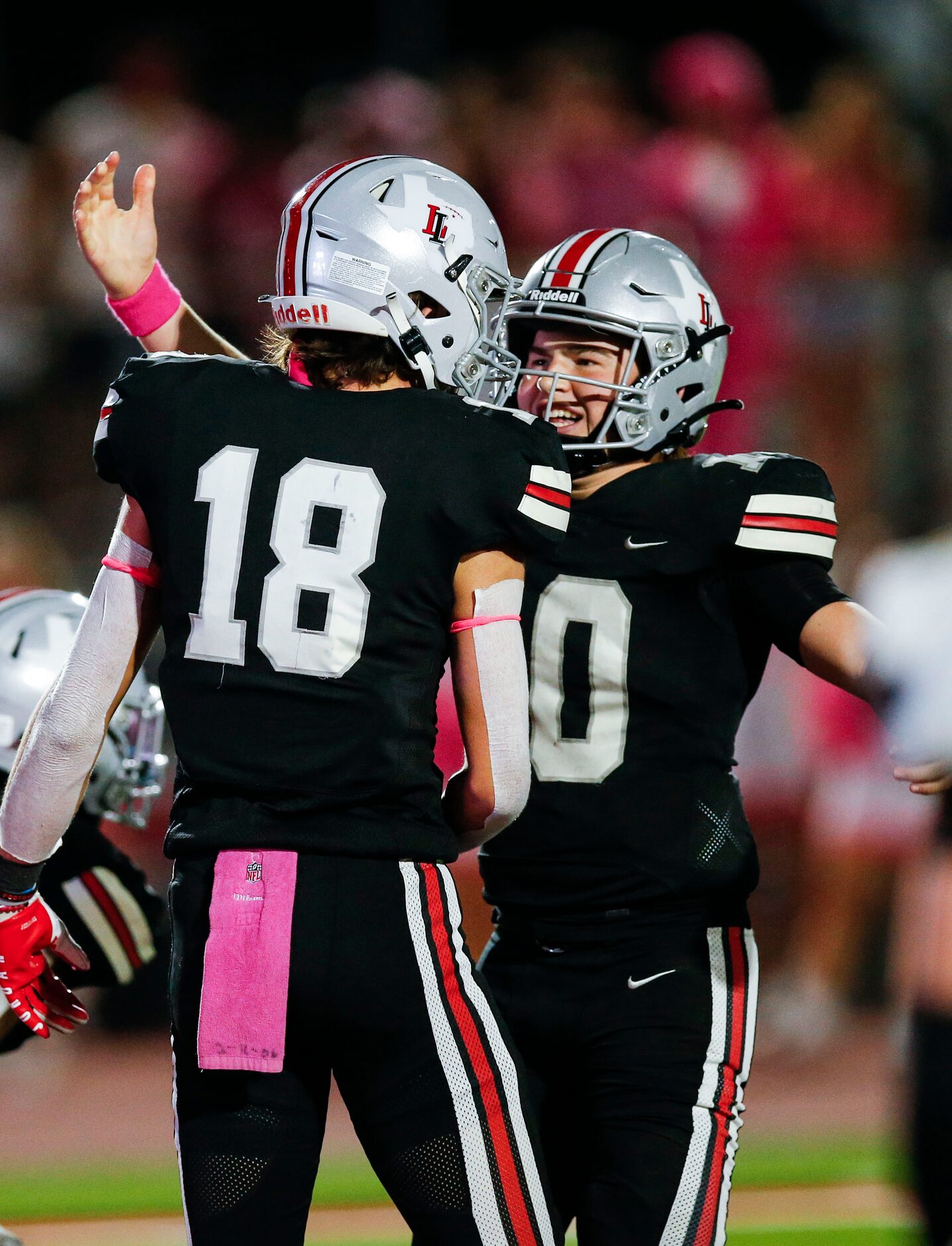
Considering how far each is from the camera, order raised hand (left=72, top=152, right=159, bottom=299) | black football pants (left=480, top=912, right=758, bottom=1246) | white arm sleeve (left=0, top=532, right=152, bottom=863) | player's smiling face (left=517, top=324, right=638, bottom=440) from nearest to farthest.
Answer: white arm sleeve (left=0, top=532, right=152, bottom=863), black football pants (left=480, top=912, right=758, bottom=1246), raised hand (left=72, top=152, right=159, bottom=299), player's smiling face (left=517, top=324, right=638, bottom=440)

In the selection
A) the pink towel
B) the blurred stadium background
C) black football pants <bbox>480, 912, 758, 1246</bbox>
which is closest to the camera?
the pink towel

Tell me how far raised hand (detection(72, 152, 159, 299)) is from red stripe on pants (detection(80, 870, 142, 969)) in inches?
38.4

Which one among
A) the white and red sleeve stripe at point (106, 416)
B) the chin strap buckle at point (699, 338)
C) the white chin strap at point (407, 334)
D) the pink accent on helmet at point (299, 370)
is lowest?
the white and red sleeve stripe at point (106, 416)

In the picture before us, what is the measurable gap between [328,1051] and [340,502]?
2.20ft

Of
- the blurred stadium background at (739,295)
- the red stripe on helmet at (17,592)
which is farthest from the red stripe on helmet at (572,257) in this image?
the blurred stadium background at (739,295)

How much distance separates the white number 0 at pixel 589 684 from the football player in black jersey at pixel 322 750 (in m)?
0.40

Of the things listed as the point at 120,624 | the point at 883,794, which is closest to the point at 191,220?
the point at 883,794

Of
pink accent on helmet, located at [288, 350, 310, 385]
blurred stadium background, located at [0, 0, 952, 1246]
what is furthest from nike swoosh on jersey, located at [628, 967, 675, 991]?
blurred stadium background, located at [0, 0, 952, 1246]

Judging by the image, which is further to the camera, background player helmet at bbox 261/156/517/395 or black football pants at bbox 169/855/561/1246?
background player helmet at bbox 261/156/517/395

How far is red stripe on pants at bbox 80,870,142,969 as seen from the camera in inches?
111

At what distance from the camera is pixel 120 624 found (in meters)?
2.16

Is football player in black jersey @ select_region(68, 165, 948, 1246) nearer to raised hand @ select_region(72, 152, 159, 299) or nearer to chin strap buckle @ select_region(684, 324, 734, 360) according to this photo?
raised hand @ select_region(72, 152, 159, 299)

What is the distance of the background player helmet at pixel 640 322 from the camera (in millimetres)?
2689

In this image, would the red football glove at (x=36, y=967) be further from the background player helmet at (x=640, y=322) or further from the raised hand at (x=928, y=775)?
the raised hand at (x=928, y=775)
